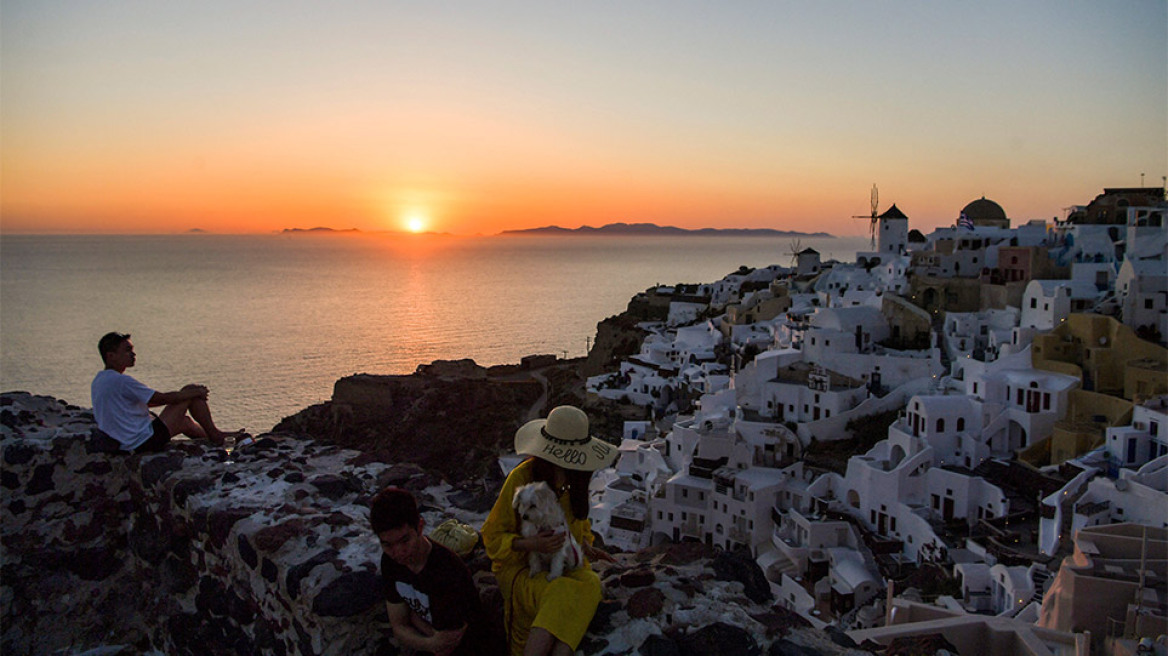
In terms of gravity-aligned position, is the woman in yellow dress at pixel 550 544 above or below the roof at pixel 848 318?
above

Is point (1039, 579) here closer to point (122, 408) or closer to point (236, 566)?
point (236, 566)

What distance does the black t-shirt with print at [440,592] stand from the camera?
3057 millimetres

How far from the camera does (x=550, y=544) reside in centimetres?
311

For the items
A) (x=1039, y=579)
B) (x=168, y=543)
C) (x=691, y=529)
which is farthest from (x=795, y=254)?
(x=168, y=543)

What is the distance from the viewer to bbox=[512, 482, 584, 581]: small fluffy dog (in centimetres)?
315

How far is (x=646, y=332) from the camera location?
4091 centimetres

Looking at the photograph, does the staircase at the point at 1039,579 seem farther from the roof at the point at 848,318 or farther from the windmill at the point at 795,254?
the windmill at the point at 795,254

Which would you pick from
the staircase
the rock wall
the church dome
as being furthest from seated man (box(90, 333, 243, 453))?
the church dome

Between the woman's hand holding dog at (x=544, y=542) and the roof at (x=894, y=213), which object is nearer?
the woman's hand holding dog at (x=544, y=542)

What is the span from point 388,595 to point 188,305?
86.3 m

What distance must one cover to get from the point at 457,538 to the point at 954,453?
16.5m

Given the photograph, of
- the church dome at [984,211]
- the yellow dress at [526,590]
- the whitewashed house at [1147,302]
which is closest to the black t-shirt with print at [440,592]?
the yellow dress at [526,590]

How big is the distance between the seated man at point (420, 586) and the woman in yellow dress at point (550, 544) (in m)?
0.19

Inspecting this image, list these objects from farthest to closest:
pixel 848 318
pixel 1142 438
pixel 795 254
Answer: pixel 795 254, pixel 848 318, pixel 1142 438
